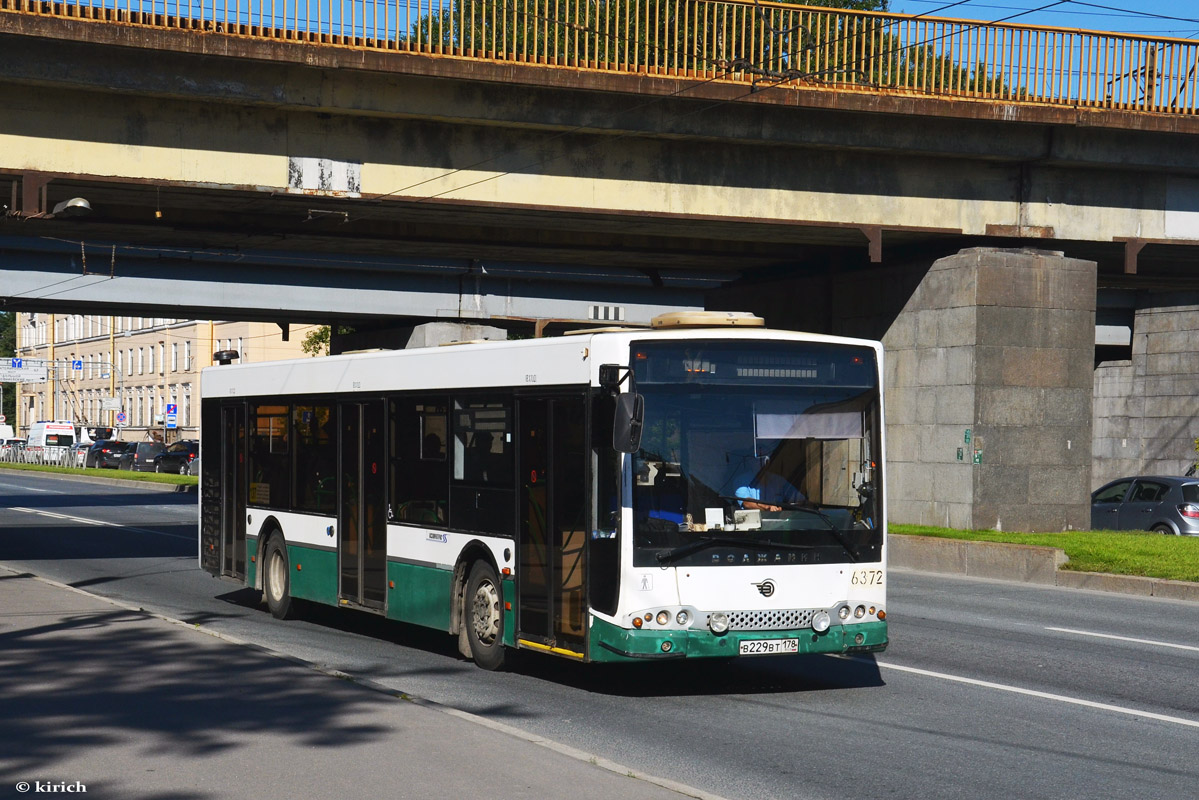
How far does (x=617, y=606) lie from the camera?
10.1 m

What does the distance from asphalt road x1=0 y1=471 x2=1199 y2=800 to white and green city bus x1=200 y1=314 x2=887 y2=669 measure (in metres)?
0.52

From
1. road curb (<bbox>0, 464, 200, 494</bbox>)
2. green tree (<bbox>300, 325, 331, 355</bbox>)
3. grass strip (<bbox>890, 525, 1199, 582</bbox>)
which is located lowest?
road curb (<bbox>0, 464, 200, 494</bbox>)

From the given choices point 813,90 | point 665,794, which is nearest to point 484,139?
point 813,90

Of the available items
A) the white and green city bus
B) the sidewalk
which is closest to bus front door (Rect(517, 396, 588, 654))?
the white and green city bus

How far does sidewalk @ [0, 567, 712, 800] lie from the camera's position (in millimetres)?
6812

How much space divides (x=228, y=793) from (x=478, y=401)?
5597 mm

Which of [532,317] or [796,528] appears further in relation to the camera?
[532,317]

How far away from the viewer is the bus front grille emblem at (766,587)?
10.3m

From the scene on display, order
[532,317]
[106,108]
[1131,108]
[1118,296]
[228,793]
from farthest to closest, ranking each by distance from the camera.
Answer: [1118,296] → [532,317] → [1131,108] → [106,108] → [228,793]

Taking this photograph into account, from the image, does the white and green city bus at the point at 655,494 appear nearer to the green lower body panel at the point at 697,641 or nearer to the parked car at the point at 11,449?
the green lower body panel at the point at 697,641

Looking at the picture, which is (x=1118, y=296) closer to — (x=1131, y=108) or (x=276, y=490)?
(x=1131, y=108)

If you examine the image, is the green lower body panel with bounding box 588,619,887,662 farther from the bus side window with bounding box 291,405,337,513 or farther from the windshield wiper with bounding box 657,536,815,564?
the bus side window with bounding box 291,405,337,513

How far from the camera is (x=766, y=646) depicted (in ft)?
33.8

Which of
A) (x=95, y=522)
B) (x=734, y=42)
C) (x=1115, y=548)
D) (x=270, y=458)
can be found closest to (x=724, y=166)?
(x=734, y=42)
